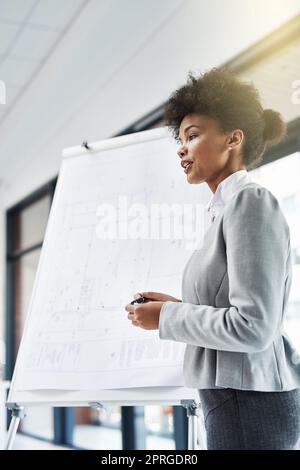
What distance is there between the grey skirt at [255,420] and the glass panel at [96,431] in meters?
2.76

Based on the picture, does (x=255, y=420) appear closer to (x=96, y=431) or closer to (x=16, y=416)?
(x=16, y=416)

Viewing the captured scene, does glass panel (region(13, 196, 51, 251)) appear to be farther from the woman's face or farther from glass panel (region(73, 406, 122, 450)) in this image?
the woman's face

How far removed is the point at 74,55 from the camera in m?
3.01

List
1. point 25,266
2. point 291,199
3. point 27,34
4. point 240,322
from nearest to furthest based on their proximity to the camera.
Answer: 1. point 240,322
2. point 291,199
3. point 27,34
4. point 25,266

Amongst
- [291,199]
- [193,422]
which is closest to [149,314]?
[193,422]

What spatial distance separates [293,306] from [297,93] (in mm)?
768

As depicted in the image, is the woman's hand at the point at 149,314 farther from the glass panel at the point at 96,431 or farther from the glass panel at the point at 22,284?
the glass panel at the point at 22,284

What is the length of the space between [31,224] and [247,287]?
3.63 meters

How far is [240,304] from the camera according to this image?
2.83 ft

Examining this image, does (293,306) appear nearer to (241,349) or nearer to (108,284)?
(108,284)

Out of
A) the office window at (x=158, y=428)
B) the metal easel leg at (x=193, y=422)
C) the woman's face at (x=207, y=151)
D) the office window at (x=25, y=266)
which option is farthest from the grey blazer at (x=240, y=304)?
the office window at (x=25, y=266)

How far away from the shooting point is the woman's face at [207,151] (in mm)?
1100

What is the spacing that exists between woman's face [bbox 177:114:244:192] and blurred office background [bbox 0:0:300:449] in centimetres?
73

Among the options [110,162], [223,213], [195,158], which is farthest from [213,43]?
[223,213]
